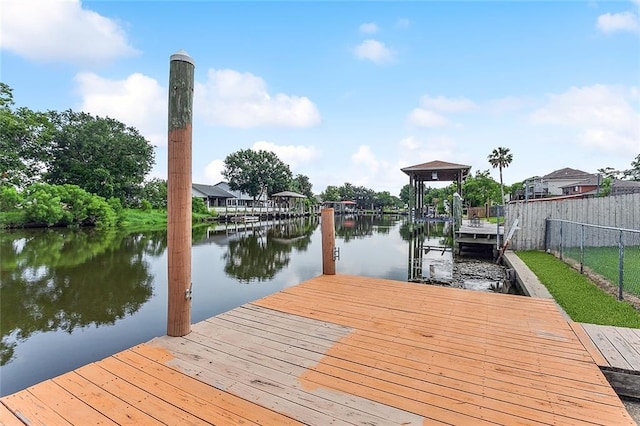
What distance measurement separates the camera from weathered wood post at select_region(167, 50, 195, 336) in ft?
9.88

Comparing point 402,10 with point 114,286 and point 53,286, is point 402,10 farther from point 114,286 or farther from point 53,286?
point 53,286

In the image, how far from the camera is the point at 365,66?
647 inches

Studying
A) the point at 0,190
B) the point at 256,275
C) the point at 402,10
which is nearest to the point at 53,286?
the point at 256,275

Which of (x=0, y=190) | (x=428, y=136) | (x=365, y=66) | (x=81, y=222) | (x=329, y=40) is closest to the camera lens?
(x=329, y=40)

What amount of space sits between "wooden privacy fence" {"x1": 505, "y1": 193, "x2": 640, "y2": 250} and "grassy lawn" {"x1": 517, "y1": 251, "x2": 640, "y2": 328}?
291 cm

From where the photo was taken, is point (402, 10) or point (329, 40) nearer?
point (402, 10)

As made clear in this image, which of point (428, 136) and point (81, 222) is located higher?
point (428, 136)

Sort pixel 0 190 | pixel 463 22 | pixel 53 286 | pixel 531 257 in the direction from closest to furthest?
pixel 53 286 → pixel 531 257 → pixel 463 22 → pixel 0 190

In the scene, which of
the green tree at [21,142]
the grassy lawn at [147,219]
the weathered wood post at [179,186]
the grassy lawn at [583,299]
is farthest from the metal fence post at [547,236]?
the green tree at [21,142]

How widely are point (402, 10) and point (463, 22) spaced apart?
2.18m

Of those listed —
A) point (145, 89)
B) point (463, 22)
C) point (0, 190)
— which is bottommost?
point (0, 190)

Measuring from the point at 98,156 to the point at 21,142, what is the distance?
17.3 feet

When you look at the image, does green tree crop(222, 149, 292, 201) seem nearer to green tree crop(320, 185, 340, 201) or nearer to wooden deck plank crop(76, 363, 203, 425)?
green tree crop(320, 185, 340, 201)

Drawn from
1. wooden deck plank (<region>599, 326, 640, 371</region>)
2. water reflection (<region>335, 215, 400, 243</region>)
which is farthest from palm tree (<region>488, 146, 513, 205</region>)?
wooden deck plank (<region>599, 326, 640, 371</region>)
